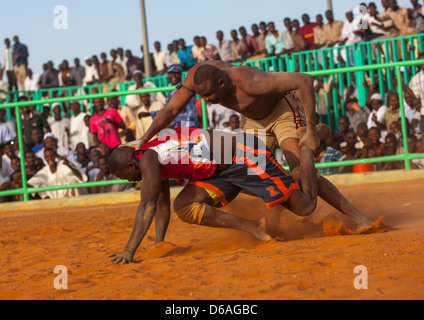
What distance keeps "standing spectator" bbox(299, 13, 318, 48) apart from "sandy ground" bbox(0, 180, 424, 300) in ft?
21.8

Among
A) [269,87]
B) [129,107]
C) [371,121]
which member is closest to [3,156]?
[129,107]

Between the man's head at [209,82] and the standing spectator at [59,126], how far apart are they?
693 cm

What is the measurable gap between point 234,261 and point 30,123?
7.82 m

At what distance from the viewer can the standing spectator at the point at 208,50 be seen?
1459 centimetres

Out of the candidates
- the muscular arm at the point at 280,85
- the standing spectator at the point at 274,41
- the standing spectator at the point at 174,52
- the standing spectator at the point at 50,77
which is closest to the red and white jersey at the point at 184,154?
the muscular arm at the point at 280,85

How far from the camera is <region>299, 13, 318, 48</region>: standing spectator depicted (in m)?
13.9

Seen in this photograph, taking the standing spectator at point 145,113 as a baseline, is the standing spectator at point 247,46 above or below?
above

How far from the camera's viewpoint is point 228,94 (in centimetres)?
559

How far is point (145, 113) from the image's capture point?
10859mm

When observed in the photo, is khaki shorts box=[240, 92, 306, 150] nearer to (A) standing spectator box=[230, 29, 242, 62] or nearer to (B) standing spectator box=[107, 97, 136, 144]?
(B) standing spectator box=[107, 97, 136, 144]

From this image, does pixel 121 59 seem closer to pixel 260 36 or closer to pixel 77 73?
pixel 77 73

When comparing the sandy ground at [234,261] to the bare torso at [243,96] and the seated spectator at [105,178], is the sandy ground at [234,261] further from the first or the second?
the seated spectator at [105,178]
